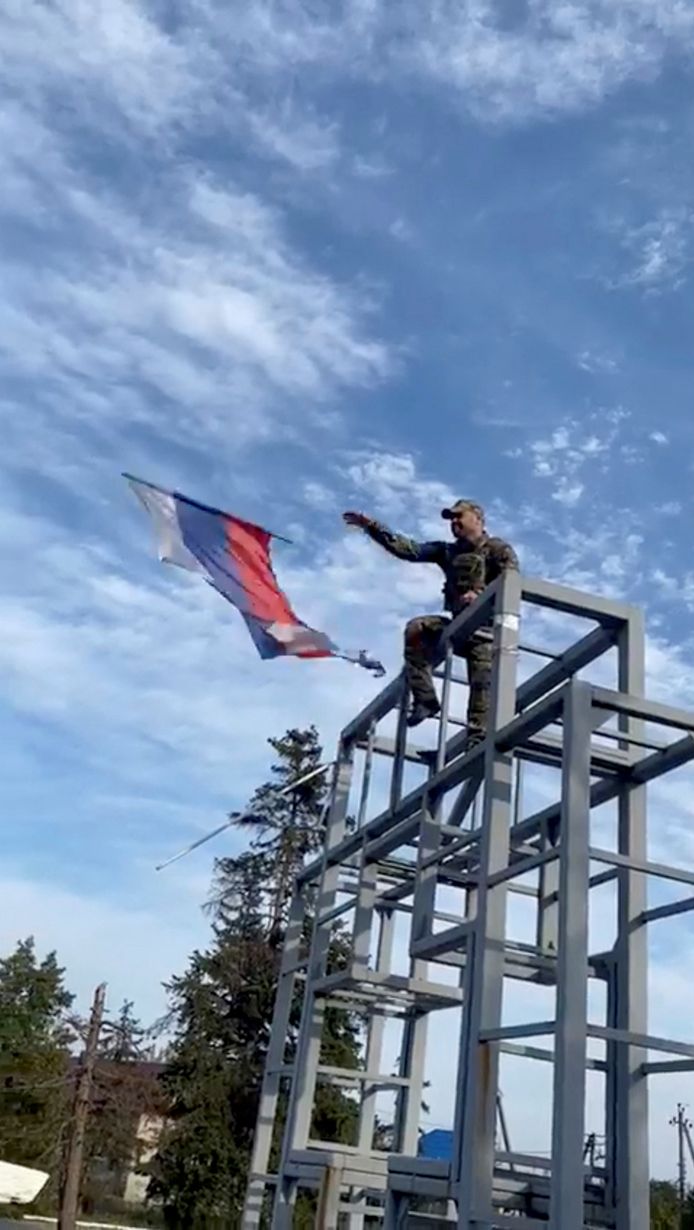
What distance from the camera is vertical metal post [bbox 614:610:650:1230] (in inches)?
209

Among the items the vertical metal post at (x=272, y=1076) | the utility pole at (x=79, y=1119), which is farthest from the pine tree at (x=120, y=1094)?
the vertical metal post at (x=272, y=1076)

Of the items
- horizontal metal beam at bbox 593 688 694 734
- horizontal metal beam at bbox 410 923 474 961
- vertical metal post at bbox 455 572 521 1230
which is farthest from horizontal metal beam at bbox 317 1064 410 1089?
horizontal metal beam at bbox 593 688 694 734

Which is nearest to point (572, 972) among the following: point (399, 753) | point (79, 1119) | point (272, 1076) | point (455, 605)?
point (455, 605)

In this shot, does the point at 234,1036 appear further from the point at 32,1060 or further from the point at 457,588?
the point at 457,588

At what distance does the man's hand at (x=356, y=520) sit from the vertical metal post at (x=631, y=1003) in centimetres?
222

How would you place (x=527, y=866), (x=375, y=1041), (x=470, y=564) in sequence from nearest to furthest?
(x=527, y=866) → (x=470, y=564) → (x=375, y=1041)

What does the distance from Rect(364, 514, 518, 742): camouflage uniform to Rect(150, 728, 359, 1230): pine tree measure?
19172mm

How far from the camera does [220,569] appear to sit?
9828 mm

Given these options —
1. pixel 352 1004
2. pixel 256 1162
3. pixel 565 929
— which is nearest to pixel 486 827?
pixel 565 929

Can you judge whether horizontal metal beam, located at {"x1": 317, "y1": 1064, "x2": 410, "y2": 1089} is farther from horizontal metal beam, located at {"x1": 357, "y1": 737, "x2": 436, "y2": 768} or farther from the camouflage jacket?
the camouflage jacket

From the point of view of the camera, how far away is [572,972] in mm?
4785

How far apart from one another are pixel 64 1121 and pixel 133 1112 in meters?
1.54

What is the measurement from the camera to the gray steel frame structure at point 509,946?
16.6 ft

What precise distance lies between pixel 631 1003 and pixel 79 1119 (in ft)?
71.6
